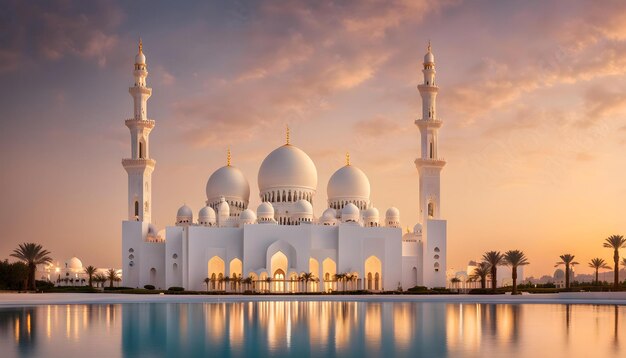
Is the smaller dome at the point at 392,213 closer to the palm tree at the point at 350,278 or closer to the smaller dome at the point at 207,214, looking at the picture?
the palm tree at the point at 350,278

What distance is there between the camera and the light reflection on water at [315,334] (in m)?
15.4

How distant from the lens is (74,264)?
234 feet

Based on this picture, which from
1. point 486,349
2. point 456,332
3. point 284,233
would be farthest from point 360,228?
point 486,349

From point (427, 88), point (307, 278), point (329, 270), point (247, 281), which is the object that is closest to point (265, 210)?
point (247, 281)

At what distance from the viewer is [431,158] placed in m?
50.7

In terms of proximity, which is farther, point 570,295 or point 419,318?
point 570,295

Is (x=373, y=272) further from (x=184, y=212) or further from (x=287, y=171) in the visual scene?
(x=184, y=212)

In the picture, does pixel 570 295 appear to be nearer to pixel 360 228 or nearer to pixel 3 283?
pixel 360 228

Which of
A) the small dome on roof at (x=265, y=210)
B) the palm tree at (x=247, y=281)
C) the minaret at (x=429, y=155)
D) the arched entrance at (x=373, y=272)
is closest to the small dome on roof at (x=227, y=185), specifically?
the small dome on roof at (x=265, y=210)

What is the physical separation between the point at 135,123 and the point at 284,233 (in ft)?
40.4

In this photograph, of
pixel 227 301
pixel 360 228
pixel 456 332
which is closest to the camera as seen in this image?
pixel 456 332

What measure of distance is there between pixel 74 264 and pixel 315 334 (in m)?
57.7

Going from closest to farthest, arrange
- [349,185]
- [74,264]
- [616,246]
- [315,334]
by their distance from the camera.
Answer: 1. [315,334]
2. [616,246]
3. [349,185]
4. [74,264]

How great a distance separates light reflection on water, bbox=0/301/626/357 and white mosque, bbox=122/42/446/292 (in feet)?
72.0
